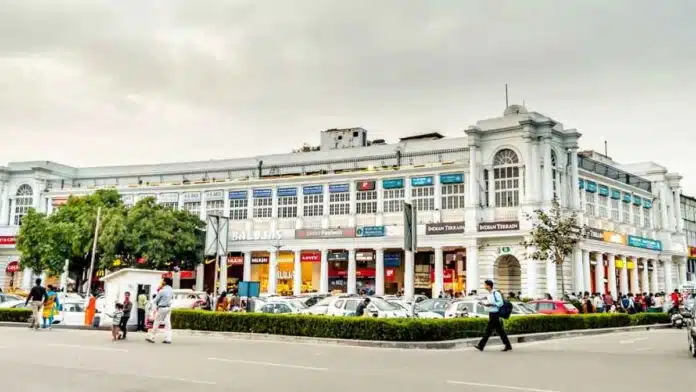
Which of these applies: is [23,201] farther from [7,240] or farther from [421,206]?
[421,206]

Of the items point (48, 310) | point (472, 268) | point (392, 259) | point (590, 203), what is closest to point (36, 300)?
point (48, 310)

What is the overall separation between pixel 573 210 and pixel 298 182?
23.5 meters

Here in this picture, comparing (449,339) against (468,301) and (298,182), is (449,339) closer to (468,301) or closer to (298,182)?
(468,301)

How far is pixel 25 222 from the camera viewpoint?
59.6 metres

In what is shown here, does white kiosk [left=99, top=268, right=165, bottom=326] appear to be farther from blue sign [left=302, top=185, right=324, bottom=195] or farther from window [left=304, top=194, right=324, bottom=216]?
blue sign [left=302, top=185, right=324, bottom=195]

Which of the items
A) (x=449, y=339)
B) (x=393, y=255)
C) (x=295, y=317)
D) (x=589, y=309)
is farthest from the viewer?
(x=393, y=255)

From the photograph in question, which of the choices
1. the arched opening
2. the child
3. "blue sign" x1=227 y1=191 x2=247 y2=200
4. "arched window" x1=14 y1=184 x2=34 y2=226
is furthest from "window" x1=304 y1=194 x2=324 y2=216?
the child

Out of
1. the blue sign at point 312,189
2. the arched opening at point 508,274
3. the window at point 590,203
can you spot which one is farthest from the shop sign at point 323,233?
the window at point 590,203

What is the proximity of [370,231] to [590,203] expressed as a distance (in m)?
18.9

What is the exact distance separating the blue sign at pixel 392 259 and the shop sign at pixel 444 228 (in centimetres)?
411

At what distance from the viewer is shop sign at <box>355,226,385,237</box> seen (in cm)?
5619

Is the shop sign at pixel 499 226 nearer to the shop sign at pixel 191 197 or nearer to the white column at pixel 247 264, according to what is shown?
the white column at pixel 247 264

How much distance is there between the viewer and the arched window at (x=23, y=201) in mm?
72188

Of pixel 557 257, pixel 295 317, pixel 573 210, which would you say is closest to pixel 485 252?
pixel 573 210
